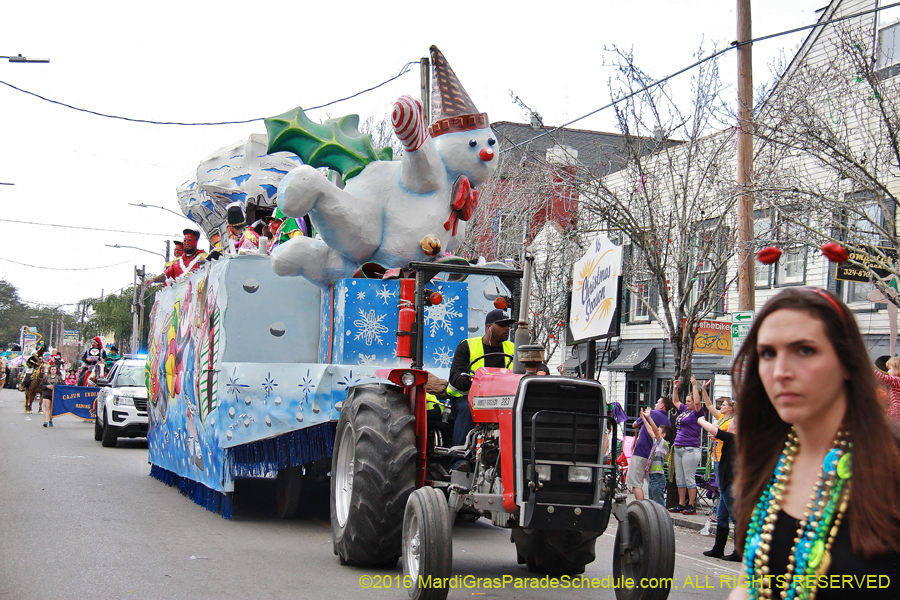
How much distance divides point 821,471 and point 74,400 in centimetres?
2583

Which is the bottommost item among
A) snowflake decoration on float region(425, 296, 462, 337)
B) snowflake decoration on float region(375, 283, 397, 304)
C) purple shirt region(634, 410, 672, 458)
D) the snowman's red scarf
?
purple shirt region(634, 410, 672, 458)

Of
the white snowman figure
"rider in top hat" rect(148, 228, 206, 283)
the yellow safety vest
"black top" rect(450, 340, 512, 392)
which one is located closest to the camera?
"black top" rect(450, 340, 512, 392)

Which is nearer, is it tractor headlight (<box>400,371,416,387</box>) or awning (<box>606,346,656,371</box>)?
tractor headlight (<box>400,371,416,387</box>)

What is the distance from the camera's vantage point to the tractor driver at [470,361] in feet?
23.1

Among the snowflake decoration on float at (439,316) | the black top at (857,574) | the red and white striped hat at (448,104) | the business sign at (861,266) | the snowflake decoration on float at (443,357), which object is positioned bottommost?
the black top at (857,574)

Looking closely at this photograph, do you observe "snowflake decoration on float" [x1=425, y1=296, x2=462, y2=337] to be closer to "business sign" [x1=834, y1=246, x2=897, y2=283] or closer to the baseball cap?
the baseball cap

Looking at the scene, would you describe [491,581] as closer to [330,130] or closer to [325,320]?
[325,320]

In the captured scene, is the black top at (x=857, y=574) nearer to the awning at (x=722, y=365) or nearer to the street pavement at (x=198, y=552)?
the street pavement at (x=198, y=552)

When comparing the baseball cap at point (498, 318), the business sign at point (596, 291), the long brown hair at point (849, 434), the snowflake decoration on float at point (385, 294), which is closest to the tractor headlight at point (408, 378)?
the baseball cap at point (498, 318)

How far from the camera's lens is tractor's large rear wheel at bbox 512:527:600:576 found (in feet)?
21.7

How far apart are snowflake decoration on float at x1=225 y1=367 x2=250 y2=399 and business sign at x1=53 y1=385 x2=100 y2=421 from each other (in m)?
18.2

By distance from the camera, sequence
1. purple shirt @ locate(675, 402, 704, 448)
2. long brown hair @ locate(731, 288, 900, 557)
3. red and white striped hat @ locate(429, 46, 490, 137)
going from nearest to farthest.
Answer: long brown hair @ locate(731, 288, 900, 557) → red and white striped hat @ locate(429, 46, 490, 137) → purple shirt @ locate(675, 402, 704, 448)

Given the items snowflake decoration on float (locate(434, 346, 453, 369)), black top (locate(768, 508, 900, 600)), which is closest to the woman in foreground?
black top (locate(768, 508, 900, 600))

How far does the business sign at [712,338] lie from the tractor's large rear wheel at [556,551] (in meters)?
7.07
